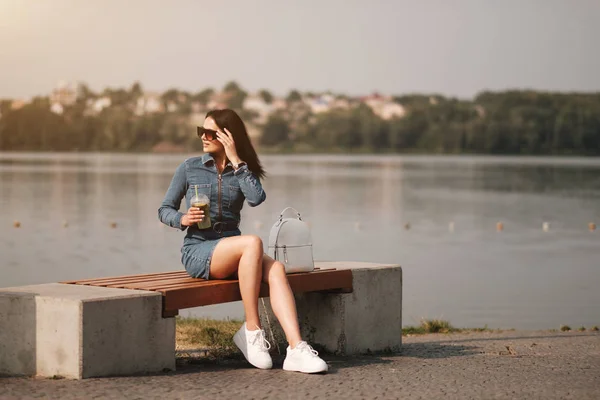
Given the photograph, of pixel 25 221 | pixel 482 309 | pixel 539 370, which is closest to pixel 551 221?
pixel 25 221

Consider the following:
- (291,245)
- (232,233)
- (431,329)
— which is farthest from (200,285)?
(431,329)

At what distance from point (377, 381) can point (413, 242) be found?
22.3 m

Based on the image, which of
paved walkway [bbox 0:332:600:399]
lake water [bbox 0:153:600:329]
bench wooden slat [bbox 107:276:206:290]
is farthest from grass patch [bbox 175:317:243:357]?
lake water [bbox 0:153:600:329]

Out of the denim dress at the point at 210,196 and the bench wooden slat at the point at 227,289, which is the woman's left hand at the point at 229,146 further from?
the bench wooden slat at the point at 227,289

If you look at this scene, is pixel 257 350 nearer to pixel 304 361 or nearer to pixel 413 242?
pixel 304 361

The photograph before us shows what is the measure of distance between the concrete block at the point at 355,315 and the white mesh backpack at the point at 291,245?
458 millimetres

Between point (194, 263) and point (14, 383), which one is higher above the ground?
point (194, 263)

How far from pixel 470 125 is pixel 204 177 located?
398ft

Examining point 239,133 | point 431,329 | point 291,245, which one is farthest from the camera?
point 431,329

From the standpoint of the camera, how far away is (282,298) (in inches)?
279

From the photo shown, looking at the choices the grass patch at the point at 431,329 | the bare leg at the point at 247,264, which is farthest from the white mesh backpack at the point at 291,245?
the grass patch at the point at 431,329

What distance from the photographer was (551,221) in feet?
124

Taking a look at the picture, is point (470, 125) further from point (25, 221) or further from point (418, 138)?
point (25, 221)

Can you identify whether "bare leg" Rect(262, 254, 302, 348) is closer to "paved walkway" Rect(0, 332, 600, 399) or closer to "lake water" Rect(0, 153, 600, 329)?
"paved walkway" Rect(0, 332, 600, 399)
